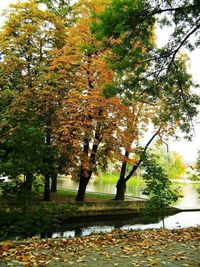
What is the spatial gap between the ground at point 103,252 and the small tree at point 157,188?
6.30m

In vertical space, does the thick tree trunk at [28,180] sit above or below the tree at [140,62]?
below

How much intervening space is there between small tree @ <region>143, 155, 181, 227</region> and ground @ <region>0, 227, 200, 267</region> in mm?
6299

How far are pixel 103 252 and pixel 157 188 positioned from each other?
873 centimetres

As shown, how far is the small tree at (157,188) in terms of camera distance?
642 inches

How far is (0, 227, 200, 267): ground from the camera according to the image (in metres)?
6.97

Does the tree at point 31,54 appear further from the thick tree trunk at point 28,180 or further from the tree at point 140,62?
the thick tree trunk at point 28,180

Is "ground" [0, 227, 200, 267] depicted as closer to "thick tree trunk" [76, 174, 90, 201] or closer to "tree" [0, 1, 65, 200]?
"tree" [0, 1, 65, 200]

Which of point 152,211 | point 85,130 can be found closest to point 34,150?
point 152,211

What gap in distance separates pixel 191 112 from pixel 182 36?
2891 mm

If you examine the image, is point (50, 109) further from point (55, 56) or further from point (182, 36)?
point (182, 36)

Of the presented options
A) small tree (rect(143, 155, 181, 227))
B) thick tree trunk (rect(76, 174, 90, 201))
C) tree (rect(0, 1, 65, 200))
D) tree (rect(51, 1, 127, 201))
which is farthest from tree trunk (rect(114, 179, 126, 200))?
small tree (rect(143, 155, 181, 227))

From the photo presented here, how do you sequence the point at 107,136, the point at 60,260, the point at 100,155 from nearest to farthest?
1. the point at 60,260
2. the point at 107,136
3. the point at 100,155

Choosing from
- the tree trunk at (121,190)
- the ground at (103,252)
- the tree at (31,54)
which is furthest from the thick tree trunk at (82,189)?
the ground at (103,252)

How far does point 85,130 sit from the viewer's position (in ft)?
67.5
